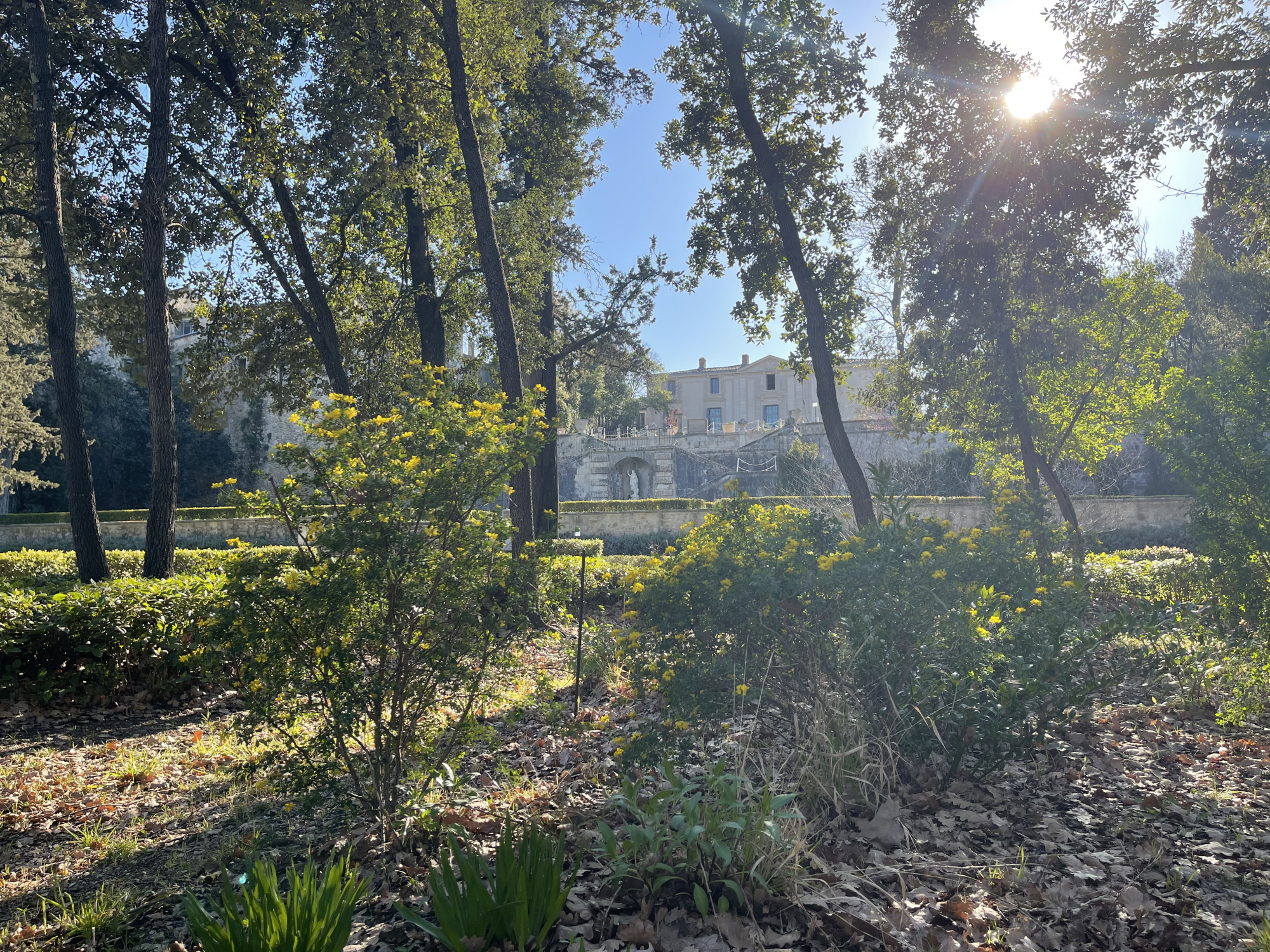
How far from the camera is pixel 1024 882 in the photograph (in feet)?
9.96

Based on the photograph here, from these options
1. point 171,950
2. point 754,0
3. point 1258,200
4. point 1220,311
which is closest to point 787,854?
point 171,950

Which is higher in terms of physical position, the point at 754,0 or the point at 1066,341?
the point at 754,0

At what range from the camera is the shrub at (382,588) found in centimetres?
318

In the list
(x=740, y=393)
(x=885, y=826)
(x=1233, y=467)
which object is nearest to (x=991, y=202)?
(x=1233, y=467)

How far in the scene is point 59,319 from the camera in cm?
819

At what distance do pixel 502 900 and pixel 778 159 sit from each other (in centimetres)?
1086

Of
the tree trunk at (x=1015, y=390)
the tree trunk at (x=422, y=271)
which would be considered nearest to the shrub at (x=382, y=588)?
the tree trunk at (x=422, y=271)

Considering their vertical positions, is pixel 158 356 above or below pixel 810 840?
above

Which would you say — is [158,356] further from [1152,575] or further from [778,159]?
[1152,575]

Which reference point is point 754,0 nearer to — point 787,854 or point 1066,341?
point 1066,341

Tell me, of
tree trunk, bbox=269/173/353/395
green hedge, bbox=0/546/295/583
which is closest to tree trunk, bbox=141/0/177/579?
green hedge, bbox=0/546/295/583

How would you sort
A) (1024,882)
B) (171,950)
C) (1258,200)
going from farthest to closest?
(1258,200) → (1024,882) → (171,950)

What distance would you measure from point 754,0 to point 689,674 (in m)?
10.2

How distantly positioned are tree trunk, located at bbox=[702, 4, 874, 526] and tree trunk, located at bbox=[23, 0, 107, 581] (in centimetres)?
811
